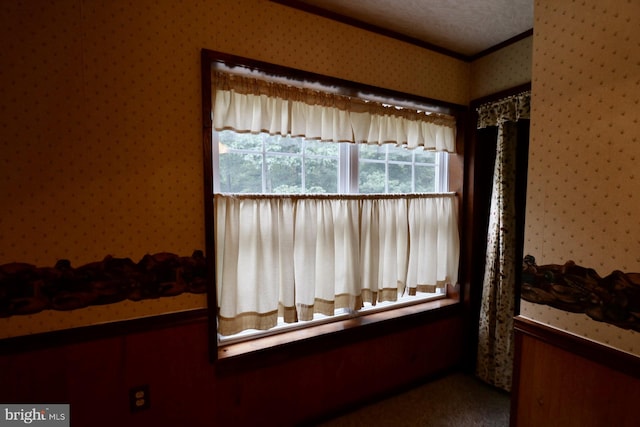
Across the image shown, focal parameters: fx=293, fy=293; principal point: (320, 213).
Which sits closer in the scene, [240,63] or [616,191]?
[616,191]

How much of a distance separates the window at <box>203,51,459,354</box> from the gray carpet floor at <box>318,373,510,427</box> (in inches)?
25.5

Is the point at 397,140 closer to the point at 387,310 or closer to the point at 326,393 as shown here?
the point at 387,310

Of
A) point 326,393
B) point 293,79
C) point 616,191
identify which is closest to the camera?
point 616,191

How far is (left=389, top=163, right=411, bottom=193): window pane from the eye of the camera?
211cm

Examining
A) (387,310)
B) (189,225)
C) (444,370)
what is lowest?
(444,370)

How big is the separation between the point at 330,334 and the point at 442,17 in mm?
2024

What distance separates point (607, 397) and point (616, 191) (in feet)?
2.50

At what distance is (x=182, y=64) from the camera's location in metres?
1.37

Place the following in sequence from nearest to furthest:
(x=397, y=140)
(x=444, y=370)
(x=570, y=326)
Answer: (x=570, y=326) → (x=397, y=140) → (x=444, y=370)

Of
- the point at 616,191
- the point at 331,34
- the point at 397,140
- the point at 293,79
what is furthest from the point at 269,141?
the point at 616,191

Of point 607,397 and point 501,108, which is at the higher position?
point 501,108

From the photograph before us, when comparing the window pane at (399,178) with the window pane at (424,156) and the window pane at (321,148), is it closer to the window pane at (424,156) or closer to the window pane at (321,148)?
the window pane at (424,156)

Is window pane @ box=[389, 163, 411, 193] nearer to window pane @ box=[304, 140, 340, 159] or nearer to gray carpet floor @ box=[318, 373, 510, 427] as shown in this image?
window pane @ box=[304, 140, 340, 159]

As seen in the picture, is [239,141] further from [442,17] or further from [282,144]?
[442,17]
